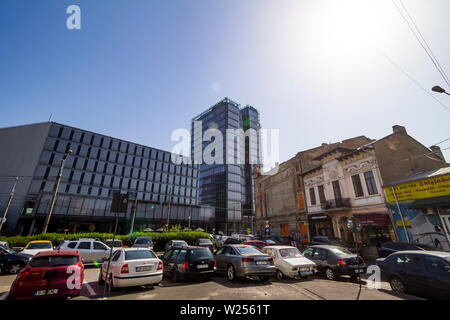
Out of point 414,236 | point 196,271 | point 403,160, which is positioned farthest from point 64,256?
point 403,160

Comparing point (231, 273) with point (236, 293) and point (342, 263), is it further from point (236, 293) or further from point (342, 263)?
point (342, 263)

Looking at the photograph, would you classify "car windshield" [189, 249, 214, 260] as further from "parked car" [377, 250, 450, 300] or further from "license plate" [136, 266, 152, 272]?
"parked car" [377, 250, 450, 300]

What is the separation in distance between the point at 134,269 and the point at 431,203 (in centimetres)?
1875

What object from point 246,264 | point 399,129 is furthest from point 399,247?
point 399,129

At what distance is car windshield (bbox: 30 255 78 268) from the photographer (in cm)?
565

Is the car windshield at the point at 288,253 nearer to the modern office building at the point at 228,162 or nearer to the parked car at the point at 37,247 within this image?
the parked car at the point at 37,247

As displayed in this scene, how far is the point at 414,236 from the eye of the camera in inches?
588

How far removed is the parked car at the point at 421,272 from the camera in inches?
238

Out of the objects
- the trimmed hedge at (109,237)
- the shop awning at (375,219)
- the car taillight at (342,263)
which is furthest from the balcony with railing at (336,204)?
the trimmed hedge at (109,237)

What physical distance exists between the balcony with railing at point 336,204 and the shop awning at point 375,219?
193 cm

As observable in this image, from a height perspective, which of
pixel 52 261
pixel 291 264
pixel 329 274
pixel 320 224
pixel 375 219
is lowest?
pixel 329 274

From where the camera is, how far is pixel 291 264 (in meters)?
8.81

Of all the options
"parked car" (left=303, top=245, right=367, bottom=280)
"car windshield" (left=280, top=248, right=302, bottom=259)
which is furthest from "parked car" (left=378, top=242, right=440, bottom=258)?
"car windshield" (left=280, top=248, right=302, bottom=259)

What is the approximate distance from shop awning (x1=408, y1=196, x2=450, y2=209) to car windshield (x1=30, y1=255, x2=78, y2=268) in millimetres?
20344
